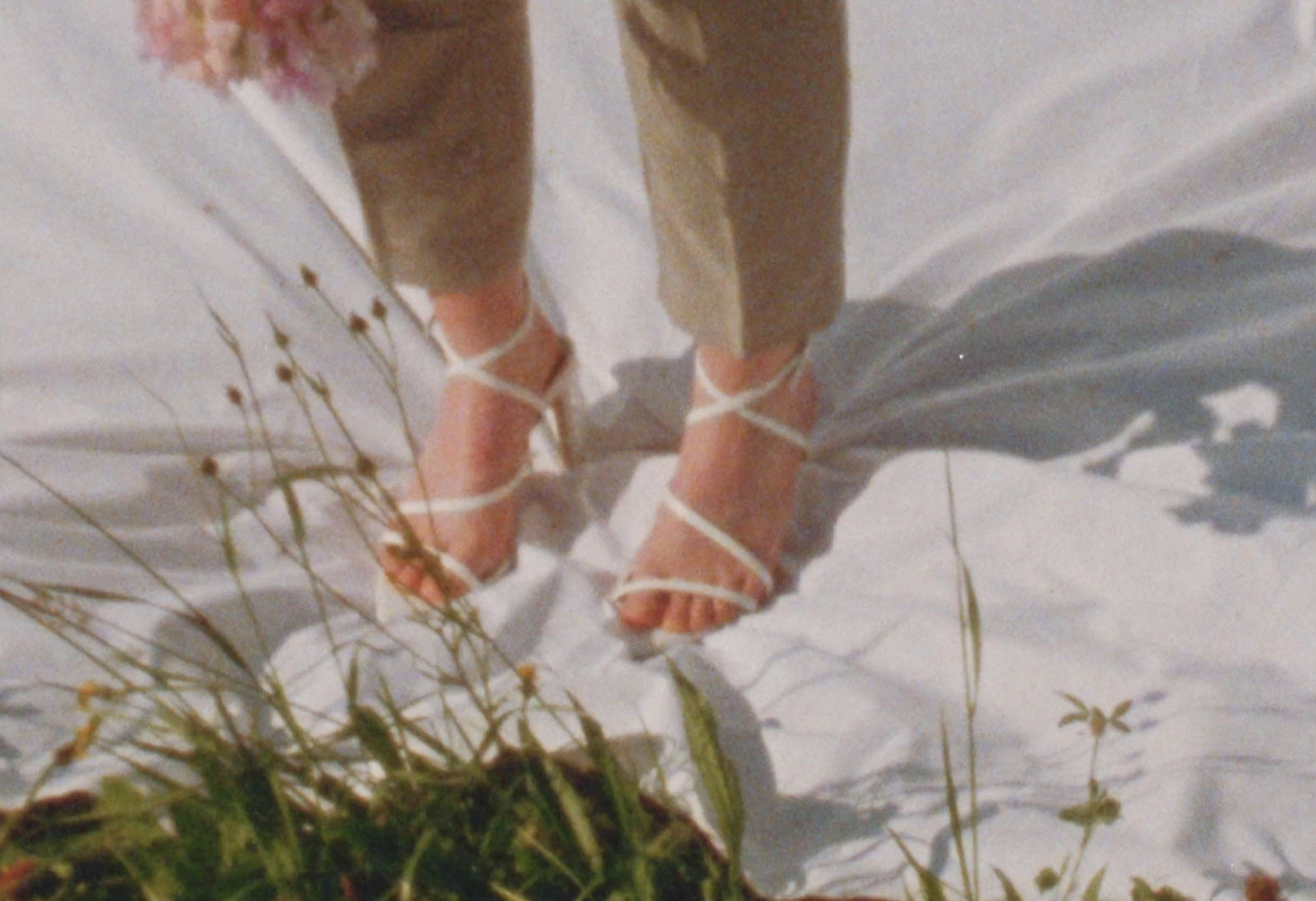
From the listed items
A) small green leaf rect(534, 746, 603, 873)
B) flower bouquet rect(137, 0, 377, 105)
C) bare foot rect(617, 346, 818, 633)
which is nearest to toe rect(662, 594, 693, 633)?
bare foot rect(617, 346, 818, 633)

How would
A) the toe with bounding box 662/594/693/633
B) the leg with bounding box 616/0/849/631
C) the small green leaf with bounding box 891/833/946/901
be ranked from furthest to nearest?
the toe with bounding box 662/594/693/633, the leg with bounding box 616/0/849/631, the small green leaf with bounding box 891/833/946/901

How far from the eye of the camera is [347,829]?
1.92 feet

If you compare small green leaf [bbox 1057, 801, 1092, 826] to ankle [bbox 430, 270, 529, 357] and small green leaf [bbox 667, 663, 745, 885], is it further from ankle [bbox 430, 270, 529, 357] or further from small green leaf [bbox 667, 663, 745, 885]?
ankle [bbox 430, 270, 529, 357]

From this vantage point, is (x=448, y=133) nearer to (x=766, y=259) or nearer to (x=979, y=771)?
(x=766, y=259)

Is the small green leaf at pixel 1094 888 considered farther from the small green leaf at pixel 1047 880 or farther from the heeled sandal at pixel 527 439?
Answer: the heeled sandal at pixel 527 439

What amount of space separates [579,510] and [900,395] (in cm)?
24

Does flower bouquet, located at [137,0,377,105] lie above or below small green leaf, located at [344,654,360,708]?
above

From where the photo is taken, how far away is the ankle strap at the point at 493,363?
36.7 inches

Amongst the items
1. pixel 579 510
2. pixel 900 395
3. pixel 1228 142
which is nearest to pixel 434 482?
pixel 579 510

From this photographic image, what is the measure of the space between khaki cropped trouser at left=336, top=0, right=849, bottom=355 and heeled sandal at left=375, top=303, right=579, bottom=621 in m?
0.07

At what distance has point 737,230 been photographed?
2.48ft

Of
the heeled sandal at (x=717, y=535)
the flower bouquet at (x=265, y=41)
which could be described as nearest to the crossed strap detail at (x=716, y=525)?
the heeled sandal at (x=717, y=535)

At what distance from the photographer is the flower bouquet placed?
0.57 m

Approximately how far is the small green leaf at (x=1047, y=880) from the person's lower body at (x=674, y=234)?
29 centimetres
